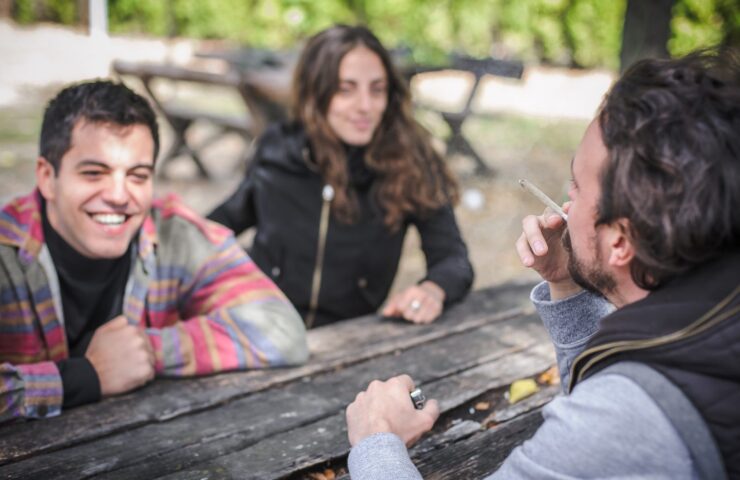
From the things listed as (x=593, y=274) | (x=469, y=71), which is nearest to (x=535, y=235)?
(x=593, y=274)

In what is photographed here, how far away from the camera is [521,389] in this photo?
207cm

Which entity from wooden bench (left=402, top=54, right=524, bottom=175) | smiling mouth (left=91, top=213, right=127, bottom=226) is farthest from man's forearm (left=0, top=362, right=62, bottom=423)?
wooden bench (left=402, top=54, right=524, bottom=175)

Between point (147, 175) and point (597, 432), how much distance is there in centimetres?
157

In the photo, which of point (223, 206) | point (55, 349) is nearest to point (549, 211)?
point (55, 349)

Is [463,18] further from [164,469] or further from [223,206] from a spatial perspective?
[164,469]

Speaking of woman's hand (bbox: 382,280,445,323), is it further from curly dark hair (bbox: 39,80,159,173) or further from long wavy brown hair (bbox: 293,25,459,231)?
curly dark hair (bbox: 39,80,159,173)

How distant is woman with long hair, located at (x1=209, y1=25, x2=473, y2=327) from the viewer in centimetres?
313

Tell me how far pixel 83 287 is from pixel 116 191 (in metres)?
0.30

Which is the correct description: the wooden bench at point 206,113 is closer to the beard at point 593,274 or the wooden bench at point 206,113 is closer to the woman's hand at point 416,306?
the woman's hand at point 416,306

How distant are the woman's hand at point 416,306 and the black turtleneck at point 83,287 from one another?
36.4 inches

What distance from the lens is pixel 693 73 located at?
1188mm

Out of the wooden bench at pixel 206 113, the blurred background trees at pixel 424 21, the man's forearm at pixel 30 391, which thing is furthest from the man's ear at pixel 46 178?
the blurred background trees at pixel 424 21

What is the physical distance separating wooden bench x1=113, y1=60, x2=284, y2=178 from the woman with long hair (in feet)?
11.6

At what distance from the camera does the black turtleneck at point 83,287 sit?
7.06 ft
